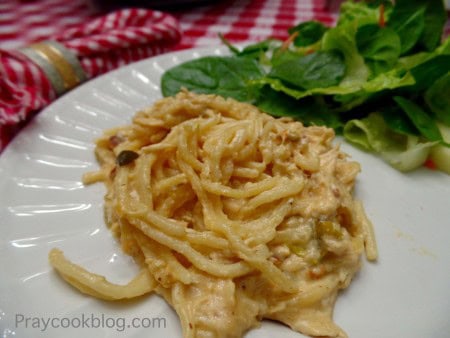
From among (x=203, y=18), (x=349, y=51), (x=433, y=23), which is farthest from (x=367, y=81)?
(x=203, y=18)

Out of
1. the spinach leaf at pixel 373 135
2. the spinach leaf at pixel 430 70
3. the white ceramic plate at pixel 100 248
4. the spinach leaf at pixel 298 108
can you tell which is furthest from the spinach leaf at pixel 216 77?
the spinach leaf at pixel 430 70

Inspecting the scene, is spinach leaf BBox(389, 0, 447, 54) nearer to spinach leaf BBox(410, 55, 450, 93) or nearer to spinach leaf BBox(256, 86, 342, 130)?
spinach leaf BBox(410, 55, 450, 93)

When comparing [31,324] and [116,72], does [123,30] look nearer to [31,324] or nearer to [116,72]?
[116,72]

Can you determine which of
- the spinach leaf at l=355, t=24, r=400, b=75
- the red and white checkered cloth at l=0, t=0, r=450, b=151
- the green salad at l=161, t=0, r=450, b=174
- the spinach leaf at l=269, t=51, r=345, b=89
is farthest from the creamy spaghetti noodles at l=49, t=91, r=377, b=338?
the red and white checkered cloth at l=0, t=0, r=450, b=151

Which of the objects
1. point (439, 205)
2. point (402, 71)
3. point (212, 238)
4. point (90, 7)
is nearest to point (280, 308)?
point (212, 238)

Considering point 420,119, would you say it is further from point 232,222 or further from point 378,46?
point 232,222

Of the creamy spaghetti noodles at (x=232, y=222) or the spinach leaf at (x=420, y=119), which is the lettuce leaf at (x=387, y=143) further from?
the creamy spaghetti noodles at (x=232, y=222)
